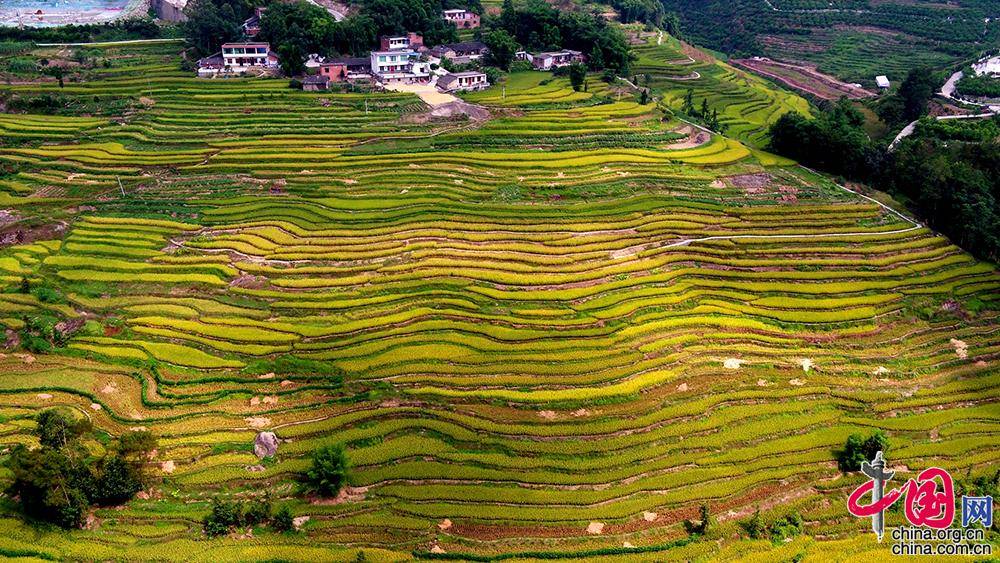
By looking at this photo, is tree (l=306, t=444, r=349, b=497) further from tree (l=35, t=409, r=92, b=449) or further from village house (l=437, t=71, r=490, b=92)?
village house (l=437, t=71, r=490, b=92)

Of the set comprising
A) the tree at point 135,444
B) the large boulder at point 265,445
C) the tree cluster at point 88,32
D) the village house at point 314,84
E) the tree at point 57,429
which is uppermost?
the tree cluster at point 88,32

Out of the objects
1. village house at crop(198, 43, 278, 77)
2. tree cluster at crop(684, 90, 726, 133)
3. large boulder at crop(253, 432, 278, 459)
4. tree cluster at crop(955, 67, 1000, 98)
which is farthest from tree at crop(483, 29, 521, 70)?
large boulder at crop(253, 432, 278, 459)

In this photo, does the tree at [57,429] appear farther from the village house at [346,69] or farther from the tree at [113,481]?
the village house at [346,69]

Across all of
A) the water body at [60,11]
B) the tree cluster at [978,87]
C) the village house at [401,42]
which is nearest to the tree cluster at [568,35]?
the village house at [401,42]

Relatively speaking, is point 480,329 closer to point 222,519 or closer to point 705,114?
point 222,519

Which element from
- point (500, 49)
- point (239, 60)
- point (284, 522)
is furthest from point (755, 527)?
point (239, 60)

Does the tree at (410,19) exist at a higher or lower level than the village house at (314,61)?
higher
